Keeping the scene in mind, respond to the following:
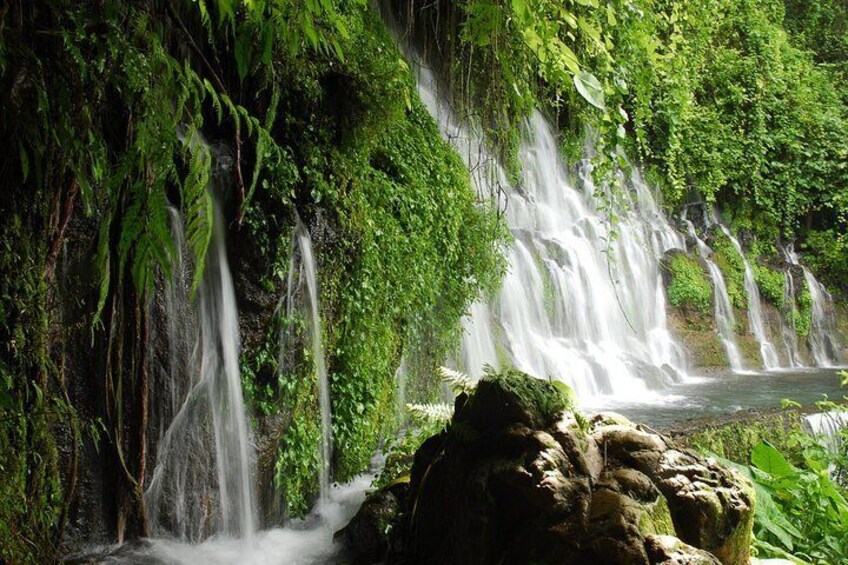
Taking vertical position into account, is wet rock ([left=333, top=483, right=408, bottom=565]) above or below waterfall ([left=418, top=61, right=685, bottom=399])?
below

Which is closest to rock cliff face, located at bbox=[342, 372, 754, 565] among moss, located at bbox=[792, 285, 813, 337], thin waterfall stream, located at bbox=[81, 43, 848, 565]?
thin waterfall stream, located at bbox=[81, 43, 848, 565]

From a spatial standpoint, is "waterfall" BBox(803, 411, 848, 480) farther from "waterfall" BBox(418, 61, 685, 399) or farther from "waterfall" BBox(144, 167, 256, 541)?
"waterfall" BBox(144, 167, 256, 541)

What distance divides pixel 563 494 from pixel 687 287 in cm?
1096

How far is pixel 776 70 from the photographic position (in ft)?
55.1

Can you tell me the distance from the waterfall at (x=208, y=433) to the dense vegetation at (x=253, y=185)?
145 millimetres

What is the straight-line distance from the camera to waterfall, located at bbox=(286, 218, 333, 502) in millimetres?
4590

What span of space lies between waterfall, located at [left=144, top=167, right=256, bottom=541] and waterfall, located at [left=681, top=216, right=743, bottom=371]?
10870 millimetres

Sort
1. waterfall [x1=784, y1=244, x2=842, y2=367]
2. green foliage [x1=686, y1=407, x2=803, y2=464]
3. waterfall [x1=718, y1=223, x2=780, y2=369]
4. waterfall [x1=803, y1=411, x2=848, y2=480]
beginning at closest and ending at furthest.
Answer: green foliage [x1=686, y1=407, x2=803, y2=464] < waterfall [x1=803, y1=411, x2=848, y2=480] < waterfall [x1=718, y1=223, x2=780, y2=369] < waterfall [x1=784, y1=244, x2=842, y2=367]

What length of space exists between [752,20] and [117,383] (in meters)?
18.0

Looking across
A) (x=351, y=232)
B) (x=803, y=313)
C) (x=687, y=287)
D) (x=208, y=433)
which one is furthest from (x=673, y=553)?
(x=803, y=313)

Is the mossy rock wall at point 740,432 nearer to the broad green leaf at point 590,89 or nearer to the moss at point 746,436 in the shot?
the moss at point 746,436

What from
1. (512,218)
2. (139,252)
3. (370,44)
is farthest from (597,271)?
(139,252)

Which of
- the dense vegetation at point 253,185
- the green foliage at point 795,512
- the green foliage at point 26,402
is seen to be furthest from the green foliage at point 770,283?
the green foliage at point 26,402

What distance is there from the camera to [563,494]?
273 cm
